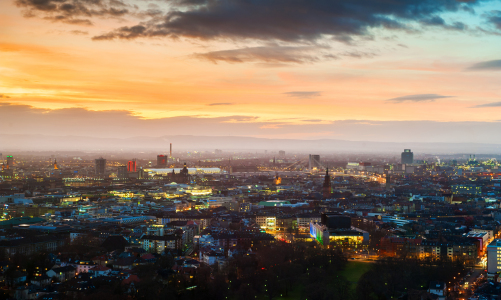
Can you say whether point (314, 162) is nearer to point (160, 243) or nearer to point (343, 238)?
point (343, 238)

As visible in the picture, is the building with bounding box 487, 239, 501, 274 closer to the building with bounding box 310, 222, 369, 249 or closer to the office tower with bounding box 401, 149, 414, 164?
the building with bounding box 310, 222, 369, 249

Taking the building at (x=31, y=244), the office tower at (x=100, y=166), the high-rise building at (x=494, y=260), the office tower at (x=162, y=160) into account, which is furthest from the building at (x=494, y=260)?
the office tower at (x=162, y=160)

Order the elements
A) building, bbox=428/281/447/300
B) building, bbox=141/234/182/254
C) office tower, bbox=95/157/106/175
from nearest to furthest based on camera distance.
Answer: building, bbox=428/281/447/300 → building, bbox=141/234/182/254 → office tower, bbox=95/157/106/175

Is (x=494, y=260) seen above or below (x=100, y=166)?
below

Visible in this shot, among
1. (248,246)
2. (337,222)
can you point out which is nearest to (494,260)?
(248,246)

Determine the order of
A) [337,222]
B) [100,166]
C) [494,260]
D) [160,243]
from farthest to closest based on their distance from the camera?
[100,166] < [337,222] < [160,243] < [494,260]

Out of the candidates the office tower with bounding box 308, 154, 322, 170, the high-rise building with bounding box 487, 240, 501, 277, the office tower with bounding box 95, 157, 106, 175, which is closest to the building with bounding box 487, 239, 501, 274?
the high-rise building with bounding box 487, 240, 501, 277

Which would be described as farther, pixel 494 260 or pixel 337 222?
pixel 337 222

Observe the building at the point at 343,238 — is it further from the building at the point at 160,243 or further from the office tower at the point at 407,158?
the office tower at the point at 407,158

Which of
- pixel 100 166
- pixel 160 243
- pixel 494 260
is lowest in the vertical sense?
pixel 160 243

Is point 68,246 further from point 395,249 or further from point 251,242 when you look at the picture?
point 395,249

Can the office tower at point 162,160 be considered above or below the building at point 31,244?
above
